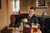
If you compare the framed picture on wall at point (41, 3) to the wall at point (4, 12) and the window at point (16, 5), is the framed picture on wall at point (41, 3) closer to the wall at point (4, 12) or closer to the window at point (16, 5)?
the window at point (16, 5)

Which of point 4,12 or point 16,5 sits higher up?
point 16,5

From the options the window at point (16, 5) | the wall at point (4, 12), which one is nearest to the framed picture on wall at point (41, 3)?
the window at point (16, 5)

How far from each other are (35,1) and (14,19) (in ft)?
2.01

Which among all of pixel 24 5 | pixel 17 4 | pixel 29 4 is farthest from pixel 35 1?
pixel 17 4

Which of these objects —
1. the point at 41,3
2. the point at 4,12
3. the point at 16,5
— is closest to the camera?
the point at 4,12

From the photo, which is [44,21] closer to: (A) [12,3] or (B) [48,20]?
(B) [48,20]

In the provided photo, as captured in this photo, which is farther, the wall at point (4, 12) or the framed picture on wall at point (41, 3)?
the framed picture on wall at point (41, 3)

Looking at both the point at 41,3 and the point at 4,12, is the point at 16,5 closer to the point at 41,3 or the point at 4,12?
the point at 4,12

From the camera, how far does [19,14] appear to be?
1465mm

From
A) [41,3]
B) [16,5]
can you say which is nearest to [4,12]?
[16,5]

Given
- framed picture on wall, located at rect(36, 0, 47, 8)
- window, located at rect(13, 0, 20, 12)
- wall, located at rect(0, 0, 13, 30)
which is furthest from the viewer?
framed picture on wall, located at rect(36, 0, 47, 8)

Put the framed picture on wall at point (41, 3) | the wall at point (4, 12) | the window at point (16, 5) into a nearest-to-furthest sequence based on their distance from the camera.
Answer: the wall at point (4, 12) → the window at point (16, 5) → the framed picture on wall at point (41, 3)

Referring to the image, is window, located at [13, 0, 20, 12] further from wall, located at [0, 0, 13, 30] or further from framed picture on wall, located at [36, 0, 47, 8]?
framed picture on wall, located at [36, 0, 47, 8]

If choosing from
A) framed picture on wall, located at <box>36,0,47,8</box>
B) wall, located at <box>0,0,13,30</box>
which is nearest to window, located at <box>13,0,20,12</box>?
wall, located at <box>0,0,13,30</box>
